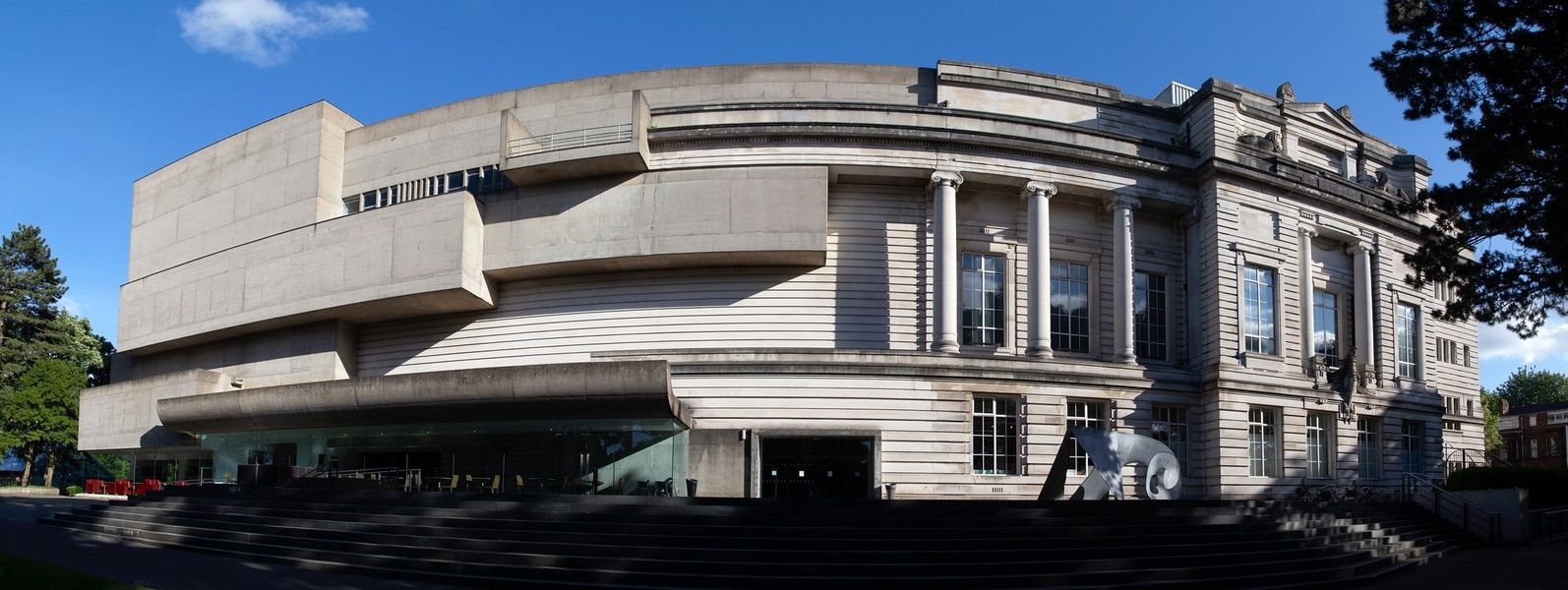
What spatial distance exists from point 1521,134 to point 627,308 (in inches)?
891

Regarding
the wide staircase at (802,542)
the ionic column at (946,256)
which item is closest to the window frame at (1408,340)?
the ionic column at (946,256)

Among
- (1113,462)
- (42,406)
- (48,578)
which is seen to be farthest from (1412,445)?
(42,406)

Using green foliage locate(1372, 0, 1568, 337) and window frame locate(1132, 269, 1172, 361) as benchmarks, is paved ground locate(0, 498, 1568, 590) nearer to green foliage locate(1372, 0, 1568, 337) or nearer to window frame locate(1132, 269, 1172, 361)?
green foliage locate(1372, 0, 1568, 337)

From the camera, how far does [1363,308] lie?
1442 inches

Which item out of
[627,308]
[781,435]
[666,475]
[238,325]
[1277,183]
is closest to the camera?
[666,475]

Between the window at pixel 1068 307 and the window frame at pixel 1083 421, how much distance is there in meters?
2.02

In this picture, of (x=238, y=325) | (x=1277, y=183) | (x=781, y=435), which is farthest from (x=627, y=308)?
(x=1277, y=183)

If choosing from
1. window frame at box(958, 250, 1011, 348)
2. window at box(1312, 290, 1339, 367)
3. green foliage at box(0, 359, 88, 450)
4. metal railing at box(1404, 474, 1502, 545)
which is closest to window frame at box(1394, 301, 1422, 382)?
window at box(1312, 290, 1339, 367)

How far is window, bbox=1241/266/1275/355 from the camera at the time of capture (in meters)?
34.1

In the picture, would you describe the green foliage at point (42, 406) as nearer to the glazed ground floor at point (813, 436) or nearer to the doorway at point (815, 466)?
the glazed ground floor at point (813, 436)

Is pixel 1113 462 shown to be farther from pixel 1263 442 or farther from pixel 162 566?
pixel 162 566

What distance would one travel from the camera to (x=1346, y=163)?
39281 mm

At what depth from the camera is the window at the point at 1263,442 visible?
111 feet

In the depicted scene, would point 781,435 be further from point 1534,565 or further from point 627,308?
point 1534,565
